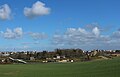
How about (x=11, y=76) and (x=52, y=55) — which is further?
(x=52, y=55)

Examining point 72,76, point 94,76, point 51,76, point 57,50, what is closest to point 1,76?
point 51,76

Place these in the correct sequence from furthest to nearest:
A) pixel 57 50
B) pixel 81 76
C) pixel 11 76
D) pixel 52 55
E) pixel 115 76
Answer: pixel 57 50 < pixel 52 55 < pixel 11 76 < pixel 81 76 < pixel 115 76

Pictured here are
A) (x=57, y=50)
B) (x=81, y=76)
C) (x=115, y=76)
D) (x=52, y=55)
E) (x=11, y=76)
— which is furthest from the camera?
(x=57, y=50)

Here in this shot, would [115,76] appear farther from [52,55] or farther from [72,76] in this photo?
[52,55]

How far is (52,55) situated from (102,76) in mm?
123026

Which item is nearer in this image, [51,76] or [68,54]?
[51,76]

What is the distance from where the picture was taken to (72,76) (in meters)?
45.4

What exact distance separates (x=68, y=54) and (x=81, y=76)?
124334 millimetres

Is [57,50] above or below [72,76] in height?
above

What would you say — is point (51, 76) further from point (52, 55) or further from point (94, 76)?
point (52, 55)

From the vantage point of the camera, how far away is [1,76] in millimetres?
50688

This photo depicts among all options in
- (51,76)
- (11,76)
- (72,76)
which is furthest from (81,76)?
(11,76)

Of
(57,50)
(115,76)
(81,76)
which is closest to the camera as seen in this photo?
(115,76)

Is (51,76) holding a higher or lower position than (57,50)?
lower
